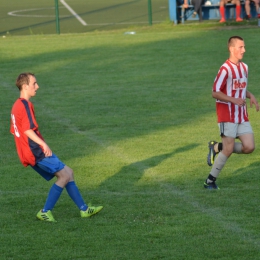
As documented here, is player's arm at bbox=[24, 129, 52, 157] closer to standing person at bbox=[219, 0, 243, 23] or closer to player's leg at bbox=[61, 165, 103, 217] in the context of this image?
player's leg at bbox=[61, 165, 103, 217]

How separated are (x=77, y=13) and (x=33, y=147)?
26236 millimetres

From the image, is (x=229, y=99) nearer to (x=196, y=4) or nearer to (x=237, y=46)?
(x=237, y=46)

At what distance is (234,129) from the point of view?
29.3 ft

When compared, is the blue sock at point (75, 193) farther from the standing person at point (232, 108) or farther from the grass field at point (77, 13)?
the grass field at point (77, 13)

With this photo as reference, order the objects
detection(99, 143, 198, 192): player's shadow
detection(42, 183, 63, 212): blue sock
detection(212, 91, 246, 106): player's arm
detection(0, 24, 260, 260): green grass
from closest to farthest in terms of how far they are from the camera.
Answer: detection(0, 24, 260, 260): green grass, detection(42, 183, 63, 212): blue sock, detection(212, 91, 246, 106): player's arm, detection(99, 143, 198, 192): player's shadow

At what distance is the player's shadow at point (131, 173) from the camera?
9.37m

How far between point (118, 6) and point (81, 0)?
4.49m

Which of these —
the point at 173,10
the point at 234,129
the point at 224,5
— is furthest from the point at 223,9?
the point at 234,129

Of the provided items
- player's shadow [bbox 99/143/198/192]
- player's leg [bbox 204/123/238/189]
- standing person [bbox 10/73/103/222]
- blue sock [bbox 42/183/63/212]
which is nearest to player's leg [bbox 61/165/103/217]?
standing person [bbox 10/73/103/222]

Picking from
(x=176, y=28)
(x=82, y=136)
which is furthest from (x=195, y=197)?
(x=176, y=28)

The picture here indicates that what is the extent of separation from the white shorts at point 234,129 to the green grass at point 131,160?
67 cm

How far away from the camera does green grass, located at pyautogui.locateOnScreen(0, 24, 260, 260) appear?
A: 7.20 metres

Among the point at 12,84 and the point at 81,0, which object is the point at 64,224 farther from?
the point at 81,0

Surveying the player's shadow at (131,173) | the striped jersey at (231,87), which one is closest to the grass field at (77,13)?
the player's shadow at (131,173)
